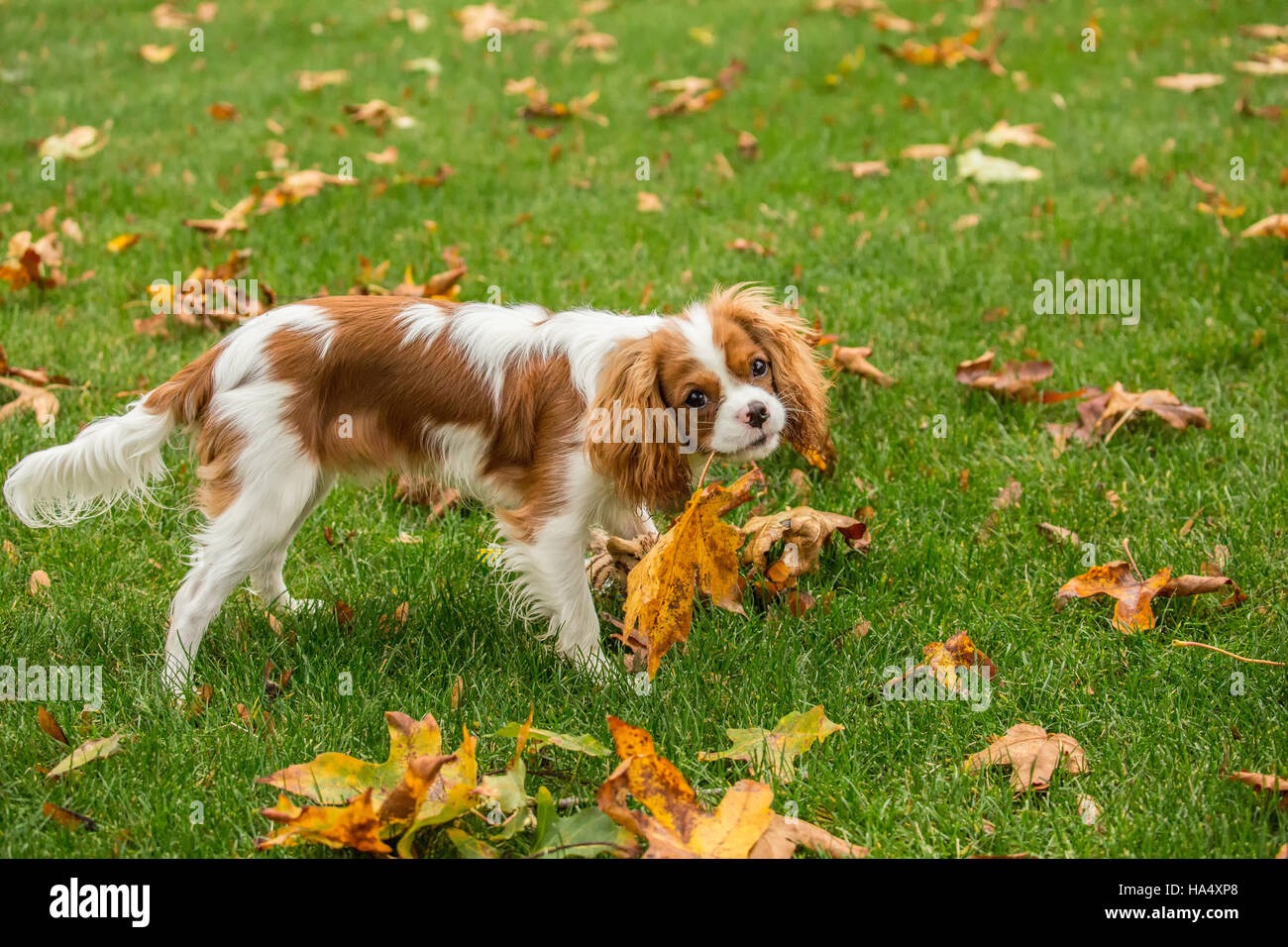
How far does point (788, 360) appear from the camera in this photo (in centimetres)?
371

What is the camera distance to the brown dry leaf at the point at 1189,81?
8570 mm

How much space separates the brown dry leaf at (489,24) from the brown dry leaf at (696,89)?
92.4 inches

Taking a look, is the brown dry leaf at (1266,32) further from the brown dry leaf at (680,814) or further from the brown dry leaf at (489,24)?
the brown dry leaf at (680,814)

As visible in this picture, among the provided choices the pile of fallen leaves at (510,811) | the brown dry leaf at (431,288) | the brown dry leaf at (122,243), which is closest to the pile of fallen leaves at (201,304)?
the brown dry leaf at (431,288)

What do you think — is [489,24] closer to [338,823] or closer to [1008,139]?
[1008,139]

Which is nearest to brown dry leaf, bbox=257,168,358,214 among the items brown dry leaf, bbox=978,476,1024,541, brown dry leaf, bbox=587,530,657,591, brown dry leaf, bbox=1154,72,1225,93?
brown dry leaf, bbox=587,530,657,591

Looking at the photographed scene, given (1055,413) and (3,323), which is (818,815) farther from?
(3,323)

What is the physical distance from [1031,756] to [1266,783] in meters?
0.53

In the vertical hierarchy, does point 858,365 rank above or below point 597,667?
above

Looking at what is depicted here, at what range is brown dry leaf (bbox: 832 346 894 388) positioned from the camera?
4.99 metres

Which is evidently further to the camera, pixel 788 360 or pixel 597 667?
pixel 788 360

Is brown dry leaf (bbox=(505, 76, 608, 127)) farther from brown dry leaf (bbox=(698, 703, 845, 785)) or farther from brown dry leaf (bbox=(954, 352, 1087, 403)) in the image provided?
brown dry leaf (bbox=(698, 703, 845, 785))

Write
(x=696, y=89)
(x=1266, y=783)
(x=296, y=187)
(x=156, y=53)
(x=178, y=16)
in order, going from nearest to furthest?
(x=1266, y=783), (x=296, y=187), (x=696, y=89), (x=156, y=53), (x=178, y=16)

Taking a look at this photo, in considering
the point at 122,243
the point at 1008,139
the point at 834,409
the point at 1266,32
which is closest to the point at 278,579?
the point at 834,409
